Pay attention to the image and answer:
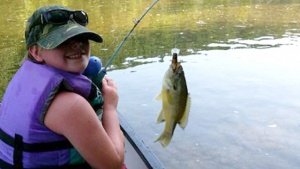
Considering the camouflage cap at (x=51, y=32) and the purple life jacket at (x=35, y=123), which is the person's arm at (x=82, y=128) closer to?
the purple life jacket at (x=35, y=123)

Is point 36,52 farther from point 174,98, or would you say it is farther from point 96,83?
point 174,98

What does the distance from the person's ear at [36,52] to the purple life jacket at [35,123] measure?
1.4 inches

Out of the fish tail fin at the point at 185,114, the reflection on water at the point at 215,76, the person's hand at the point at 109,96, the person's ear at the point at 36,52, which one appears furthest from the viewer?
the reflection on water at the point at 215,76

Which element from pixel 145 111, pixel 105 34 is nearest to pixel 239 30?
pixel 105 34

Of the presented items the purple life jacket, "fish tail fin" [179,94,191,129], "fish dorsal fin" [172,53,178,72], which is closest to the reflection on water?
"fish tail fin" [179,94,191,129]

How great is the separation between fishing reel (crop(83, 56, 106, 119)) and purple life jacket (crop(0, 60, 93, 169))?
3.6 inches

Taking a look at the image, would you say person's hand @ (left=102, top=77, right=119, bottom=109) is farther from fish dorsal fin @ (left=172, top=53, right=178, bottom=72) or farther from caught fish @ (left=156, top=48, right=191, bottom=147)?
fish dorsal fin @ (left=172, top=53, right=178, bottom=72)

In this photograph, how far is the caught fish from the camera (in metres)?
2.33

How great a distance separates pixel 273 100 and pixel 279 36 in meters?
5.88

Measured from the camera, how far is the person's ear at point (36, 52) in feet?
7.12

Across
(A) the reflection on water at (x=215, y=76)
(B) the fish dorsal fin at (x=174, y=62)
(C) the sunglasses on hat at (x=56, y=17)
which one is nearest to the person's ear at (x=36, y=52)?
(C) the sunglasses on hat at (x=56, y=17)

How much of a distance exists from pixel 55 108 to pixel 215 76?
23.2ft

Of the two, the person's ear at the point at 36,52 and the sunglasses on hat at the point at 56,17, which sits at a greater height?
the sunglasses on hat at the point at 56,17

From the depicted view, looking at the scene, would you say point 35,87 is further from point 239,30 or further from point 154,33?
point 239,30
